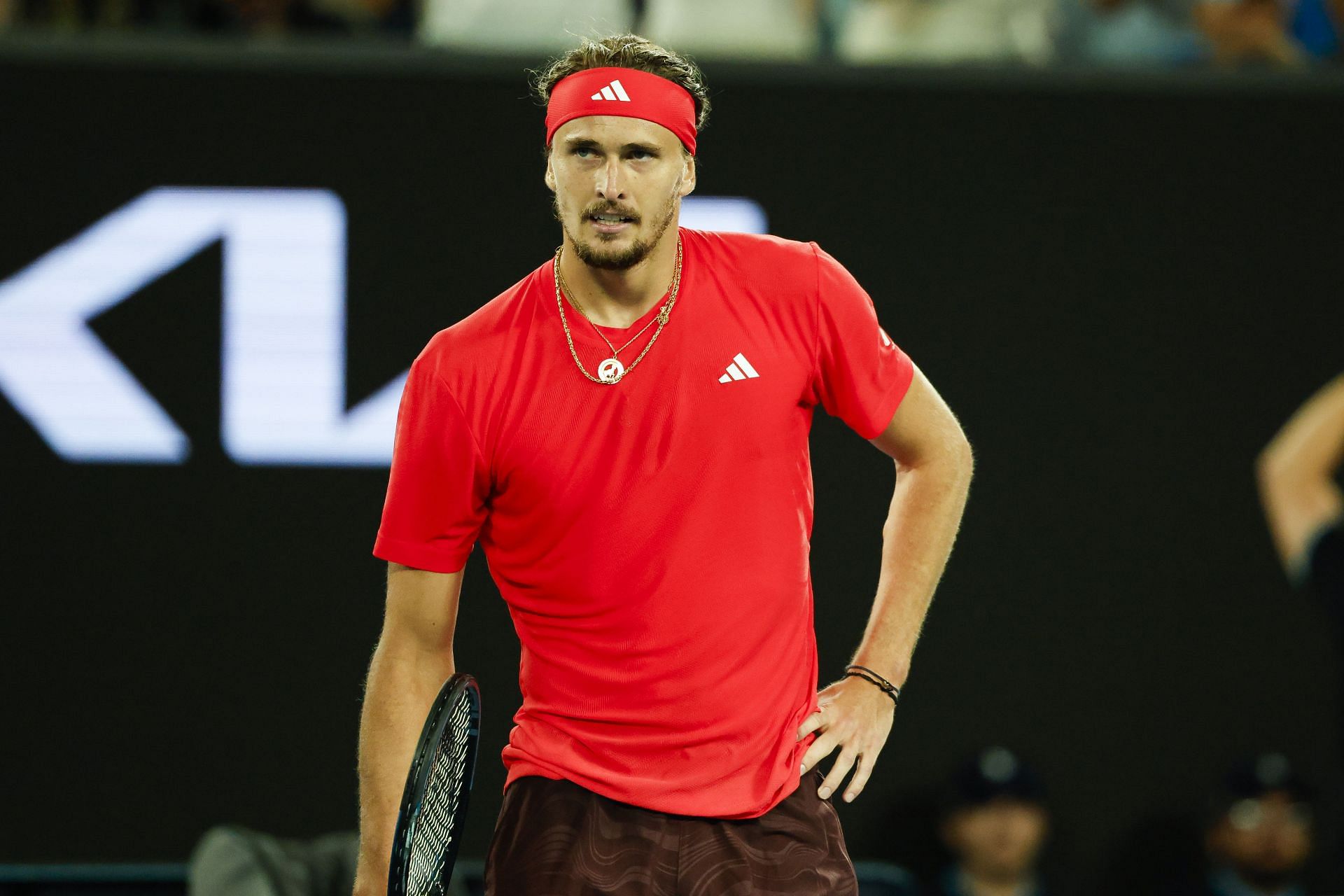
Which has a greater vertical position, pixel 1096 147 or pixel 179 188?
pixel 1096 147

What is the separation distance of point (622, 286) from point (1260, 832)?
341 centimetres

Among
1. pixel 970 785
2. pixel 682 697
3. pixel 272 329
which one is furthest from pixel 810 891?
pixel 272 329

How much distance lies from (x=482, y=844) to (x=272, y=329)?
5.58 feet

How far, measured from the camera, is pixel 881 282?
200 inches

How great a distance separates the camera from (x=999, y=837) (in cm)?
505

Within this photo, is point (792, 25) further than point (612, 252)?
Yes

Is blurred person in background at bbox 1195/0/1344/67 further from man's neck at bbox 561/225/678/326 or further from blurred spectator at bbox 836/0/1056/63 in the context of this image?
man's neck at bbox 561/225/678/326

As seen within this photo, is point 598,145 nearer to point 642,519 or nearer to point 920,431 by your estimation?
point 642,519

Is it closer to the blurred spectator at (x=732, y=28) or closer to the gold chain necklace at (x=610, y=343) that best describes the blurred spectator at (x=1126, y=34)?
the blurred spectator at (x=732, y=28)

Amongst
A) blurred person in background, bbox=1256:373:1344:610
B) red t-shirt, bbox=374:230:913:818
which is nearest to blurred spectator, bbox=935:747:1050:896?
blurred person in background, bbox=1256:373:1344:610

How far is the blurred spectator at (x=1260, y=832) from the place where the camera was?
5.03m

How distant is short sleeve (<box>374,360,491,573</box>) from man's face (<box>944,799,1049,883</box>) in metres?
2.84

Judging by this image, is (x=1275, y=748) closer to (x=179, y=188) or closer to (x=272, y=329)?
(x=272, y=329)

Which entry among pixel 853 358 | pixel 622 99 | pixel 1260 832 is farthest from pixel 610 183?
pixel 1260 832
